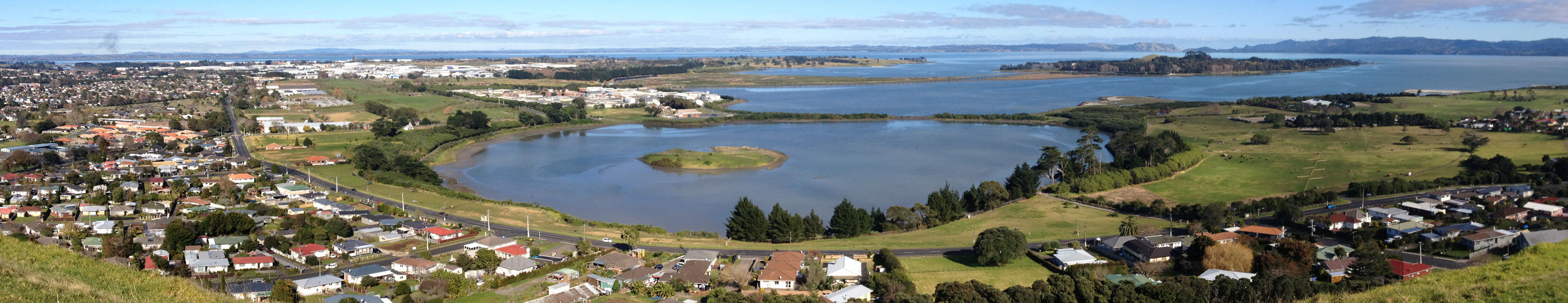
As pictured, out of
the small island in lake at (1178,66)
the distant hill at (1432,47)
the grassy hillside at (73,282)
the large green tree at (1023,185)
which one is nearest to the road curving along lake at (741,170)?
the large green tree at (1023,185)

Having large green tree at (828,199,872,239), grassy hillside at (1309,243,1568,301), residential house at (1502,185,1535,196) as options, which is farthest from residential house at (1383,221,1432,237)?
grassy hillside at (1309,243,1568,301)

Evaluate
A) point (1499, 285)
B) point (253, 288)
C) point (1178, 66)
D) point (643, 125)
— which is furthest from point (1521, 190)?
point (1178, 66)

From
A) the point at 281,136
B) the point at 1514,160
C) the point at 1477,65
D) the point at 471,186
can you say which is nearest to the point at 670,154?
the point at 471,186

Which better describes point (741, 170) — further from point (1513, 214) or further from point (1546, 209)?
point (1546, 209)

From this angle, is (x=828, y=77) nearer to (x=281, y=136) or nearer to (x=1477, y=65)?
(x=281, y=136)

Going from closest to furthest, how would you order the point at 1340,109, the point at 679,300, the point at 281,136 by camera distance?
the point at 679,300 → the point at 281,136 → the point at 1340,109

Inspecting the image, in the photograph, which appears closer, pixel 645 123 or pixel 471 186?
pixel 471 186
